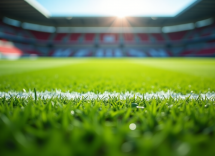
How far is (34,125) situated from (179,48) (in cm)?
3628

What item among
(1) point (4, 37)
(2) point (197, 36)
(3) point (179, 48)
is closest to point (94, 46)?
(1) point (4, 37)

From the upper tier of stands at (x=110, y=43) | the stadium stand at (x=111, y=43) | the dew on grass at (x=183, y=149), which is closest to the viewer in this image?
the dew on grass at (x=183, y=149)

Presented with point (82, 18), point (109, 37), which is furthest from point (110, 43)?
point (82, 18)

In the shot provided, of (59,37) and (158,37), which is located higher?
(59,37)

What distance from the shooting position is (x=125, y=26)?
35062 mm

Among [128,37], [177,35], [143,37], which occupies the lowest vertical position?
[177,35]

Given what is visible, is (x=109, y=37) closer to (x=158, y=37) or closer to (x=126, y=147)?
(x=158, y=37)

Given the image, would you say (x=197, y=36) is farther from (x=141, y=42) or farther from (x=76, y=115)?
(x=76, y=115)

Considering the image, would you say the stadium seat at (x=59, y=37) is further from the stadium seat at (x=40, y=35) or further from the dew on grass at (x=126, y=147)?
the dew on grass at (x=126, y=147)

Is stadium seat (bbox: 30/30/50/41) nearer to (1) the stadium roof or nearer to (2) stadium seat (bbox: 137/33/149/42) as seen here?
(1) the stadium roof

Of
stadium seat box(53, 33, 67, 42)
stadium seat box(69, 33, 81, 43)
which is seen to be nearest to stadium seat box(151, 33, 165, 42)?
stadium seat box(69, 33, 81, 43)

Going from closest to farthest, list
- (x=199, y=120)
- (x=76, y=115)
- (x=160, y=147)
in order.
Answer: (x=160, y=147) → (x=199, y=120) → (x=76, y=115)

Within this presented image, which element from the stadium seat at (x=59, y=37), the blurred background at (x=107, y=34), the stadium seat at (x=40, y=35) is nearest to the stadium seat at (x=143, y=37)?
the blurred background at (x=107, y=34)

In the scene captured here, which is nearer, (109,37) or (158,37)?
(158,37)
